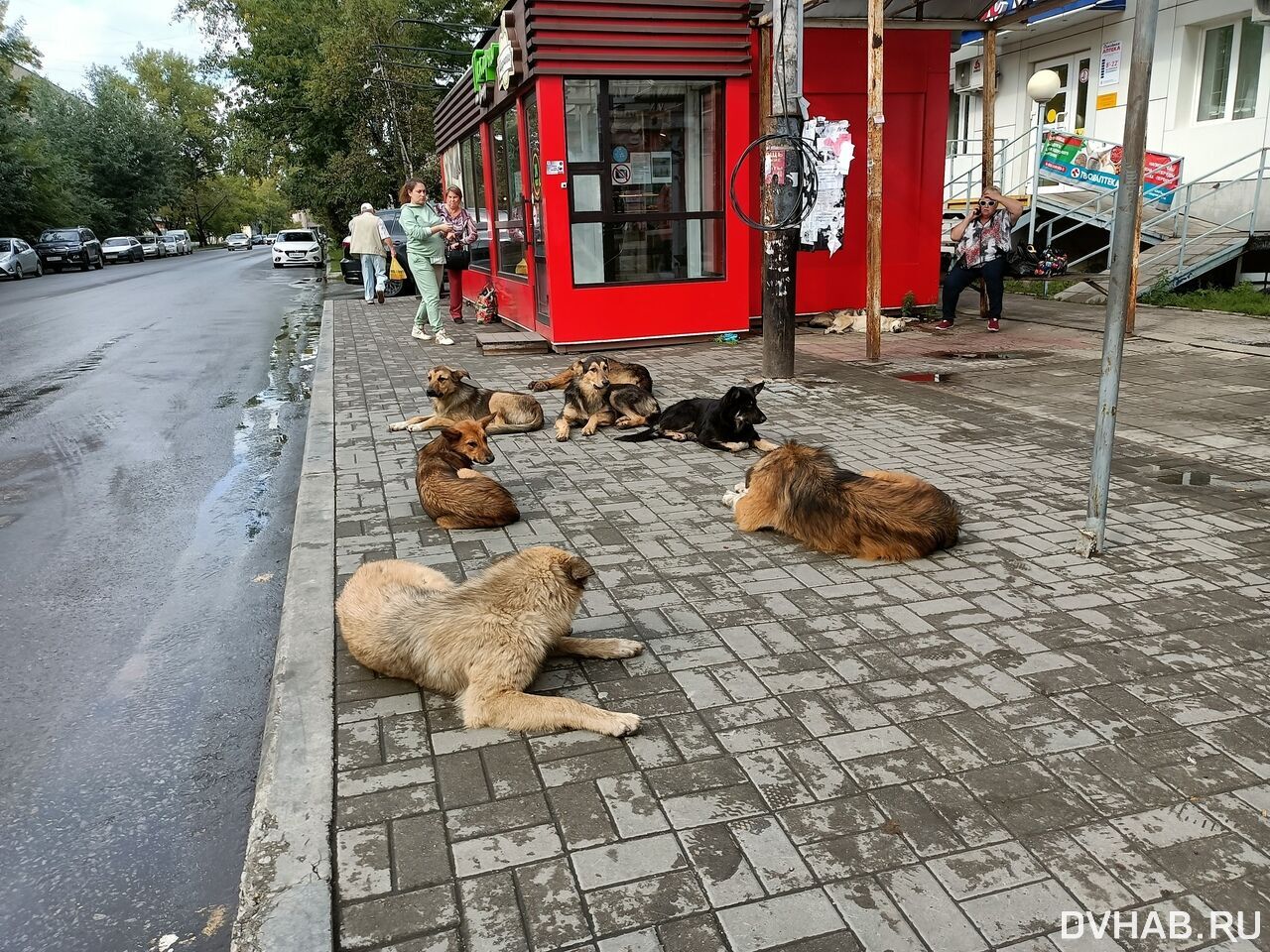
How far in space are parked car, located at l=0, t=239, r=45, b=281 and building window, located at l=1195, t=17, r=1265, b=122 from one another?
125ft

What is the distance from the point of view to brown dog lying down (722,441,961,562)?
4770 mm

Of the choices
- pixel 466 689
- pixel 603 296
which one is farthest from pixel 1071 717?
pixel 603 296

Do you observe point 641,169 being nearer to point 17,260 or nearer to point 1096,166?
A: point 1096,166

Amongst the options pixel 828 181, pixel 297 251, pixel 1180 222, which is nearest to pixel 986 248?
pixel 828 181

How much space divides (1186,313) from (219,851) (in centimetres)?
1484

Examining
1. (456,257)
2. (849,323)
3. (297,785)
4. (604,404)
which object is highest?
(456,257)

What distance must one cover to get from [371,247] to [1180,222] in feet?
51.3

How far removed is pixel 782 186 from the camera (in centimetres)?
903

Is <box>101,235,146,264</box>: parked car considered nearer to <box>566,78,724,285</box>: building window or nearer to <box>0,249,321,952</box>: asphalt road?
<box>0,249,321,952</box>: asphalt road

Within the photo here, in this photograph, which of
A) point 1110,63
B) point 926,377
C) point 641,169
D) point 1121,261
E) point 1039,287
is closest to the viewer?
point 1121,261

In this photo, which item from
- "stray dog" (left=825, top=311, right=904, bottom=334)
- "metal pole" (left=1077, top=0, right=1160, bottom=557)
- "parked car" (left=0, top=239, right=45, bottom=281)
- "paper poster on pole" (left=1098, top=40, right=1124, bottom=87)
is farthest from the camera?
"parked car" (left=0, top=239, right=45, bottom=281)

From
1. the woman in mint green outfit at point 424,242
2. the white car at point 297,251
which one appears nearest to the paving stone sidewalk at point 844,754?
the woman in mint green outfit at point 424,242

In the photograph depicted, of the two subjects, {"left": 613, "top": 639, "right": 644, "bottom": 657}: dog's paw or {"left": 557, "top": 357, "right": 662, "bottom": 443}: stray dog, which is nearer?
{"left": 613, "top": 639, "right": 644, "bottom": 657}: dog's paw

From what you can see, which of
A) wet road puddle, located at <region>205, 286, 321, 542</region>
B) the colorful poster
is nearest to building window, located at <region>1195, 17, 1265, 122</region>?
the colorful poster
